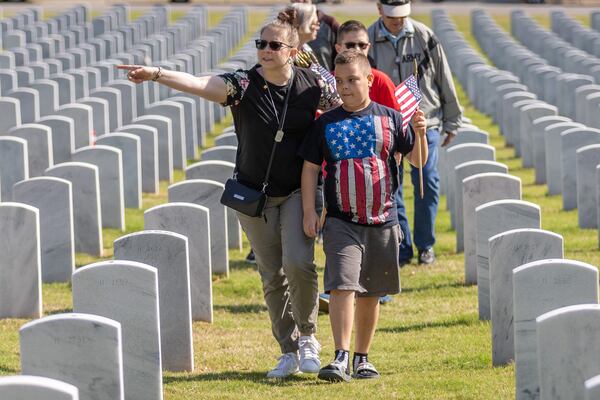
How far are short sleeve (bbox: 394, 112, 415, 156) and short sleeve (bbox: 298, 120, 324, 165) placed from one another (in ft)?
1.46

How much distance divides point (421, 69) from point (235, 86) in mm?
3617

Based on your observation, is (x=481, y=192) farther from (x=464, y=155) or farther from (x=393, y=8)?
(x=464, y=155)

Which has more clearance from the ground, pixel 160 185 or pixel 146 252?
pixel 146 252

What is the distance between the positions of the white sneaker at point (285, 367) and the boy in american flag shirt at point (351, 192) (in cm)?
41

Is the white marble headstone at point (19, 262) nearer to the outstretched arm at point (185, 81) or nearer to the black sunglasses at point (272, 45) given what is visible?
the outstretched arm at point (185, 81)

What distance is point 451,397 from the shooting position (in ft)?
25.6

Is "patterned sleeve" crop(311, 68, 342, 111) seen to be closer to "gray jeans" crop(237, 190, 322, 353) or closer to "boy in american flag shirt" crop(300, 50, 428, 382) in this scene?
"boy in american flag shirt" crop(300, 50, 428, 382)

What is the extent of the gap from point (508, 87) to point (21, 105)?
280 inches

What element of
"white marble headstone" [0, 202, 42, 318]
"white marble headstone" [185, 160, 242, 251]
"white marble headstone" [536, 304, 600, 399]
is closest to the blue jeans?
"white marble headstone" [185, 160, 242, 251]

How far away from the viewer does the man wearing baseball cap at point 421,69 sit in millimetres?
11148

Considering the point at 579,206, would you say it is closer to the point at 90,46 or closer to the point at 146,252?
the point at 146,252

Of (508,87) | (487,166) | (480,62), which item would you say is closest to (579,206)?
(487,166)

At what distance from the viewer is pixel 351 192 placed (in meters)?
7.95

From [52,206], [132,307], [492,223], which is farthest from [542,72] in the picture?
[132,307]
